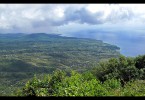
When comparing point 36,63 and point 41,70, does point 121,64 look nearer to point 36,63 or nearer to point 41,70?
point 41,70

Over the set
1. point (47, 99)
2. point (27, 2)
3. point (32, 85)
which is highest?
point (27, 2)

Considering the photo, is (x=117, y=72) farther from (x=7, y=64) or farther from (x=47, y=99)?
(x=7, y=64)

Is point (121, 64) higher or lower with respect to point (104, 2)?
lower

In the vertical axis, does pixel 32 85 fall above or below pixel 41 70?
above

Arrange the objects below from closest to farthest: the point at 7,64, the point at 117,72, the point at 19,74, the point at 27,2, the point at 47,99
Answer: the point at 27,2 → the point at 47,99 → the point at 117,72 → the point at 19,74 → the point at 7,64

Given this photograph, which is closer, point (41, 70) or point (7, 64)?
point (41, 70)

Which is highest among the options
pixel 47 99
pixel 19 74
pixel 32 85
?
pixel 47 99

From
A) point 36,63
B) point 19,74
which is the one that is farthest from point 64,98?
point 36,63

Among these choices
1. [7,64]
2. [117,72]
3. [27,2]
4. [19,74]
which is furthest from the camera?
[7,64]

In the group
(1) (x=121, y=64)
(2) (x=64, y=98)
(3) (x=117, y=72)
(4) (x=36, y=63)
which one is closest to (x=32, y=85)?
(2) (x=64, y=98)
